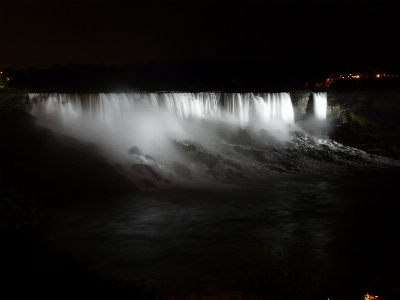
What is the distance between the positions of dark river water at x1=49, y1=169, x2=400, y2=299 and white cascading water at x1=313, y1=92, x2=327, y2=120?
17.6 meters

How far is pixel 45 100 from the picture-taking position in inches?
925

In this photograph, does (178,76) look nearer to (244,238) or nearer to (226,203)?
(226,203)

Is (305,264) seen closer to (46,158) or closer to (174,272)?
(174,272)

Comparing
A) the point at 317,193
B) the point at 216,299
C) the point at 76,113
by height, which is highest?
the point at 76,113

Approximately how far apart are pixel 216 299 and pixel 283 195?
1132 centimetres

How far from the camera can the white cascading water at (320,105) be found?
122 feet

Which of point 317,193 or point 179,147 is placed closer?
point 317,193

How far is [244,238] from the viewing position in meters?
12.6

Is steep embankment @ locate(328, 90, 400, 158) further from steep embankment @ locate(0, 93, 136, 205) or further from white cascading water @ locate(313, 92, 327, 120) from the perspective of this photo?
steep embankment @ locate(0, 93, 136, 205)

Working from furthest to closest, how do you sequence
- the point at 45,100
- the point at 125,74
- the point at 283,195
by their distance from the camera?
the point at 125,74
the point at 45,100
the point at 283,195

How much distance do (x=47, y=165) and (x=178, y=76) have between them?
50538mm

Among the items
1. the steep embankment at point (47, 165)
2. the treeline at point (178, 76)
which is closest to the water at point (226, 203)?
the steep embankment at point (47, 165)

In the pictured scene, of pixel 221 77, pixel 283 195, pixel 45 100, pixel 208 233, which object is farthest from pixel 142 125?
pixel 221 77

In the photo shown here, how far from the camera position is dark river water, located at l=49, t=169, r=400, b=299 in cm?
916
